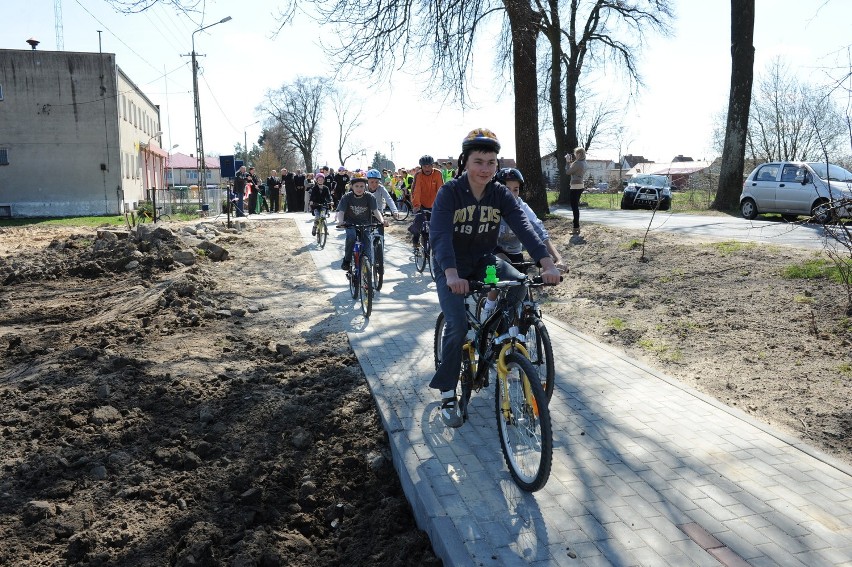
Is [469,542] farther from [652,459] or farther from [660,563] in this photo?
[652,459]

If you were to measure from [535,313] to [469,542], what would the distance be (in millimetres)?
1865

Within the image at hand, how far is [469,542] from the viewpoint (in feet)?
10.8

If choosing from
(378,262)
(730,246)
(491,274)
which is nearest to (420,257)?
(378,262)

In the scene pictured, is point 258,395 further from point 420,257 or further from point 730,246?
point 730,246

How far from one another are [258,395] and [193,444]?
101 cm

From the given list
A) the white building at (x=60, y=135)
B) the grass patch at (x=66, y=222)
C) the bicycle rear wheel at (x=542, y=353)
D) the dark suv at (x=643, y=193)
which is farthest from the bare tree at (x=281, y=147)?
the bicycle rear wheel at (x=542, y=353)

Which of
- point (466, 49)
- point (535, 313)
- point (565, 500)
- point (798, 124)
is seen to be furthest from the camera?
point (798, 124)

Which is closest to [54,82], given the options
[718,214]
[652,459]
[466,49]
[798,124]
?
[466,49]

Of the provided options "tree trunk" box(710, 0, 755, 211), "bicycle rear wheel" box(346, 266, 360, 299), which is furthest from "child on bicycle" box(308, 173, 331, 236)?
"tree trunk" box(710, 0, 755, 211)

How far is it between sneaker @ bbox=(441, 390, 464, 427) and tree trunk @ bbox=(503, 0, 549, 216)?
39.5 ft

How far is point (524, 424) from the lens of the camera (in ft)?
12.6

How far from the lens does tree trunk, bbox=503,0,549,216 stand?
16164mm

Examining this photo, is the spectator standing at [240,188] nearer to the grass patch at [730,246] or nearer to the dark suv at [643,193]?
the dark suv at [643,193]

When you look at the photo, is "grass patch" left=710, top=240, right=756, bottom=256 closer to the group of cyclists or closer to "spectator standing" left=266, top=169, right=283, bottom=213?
the group of cyclists
